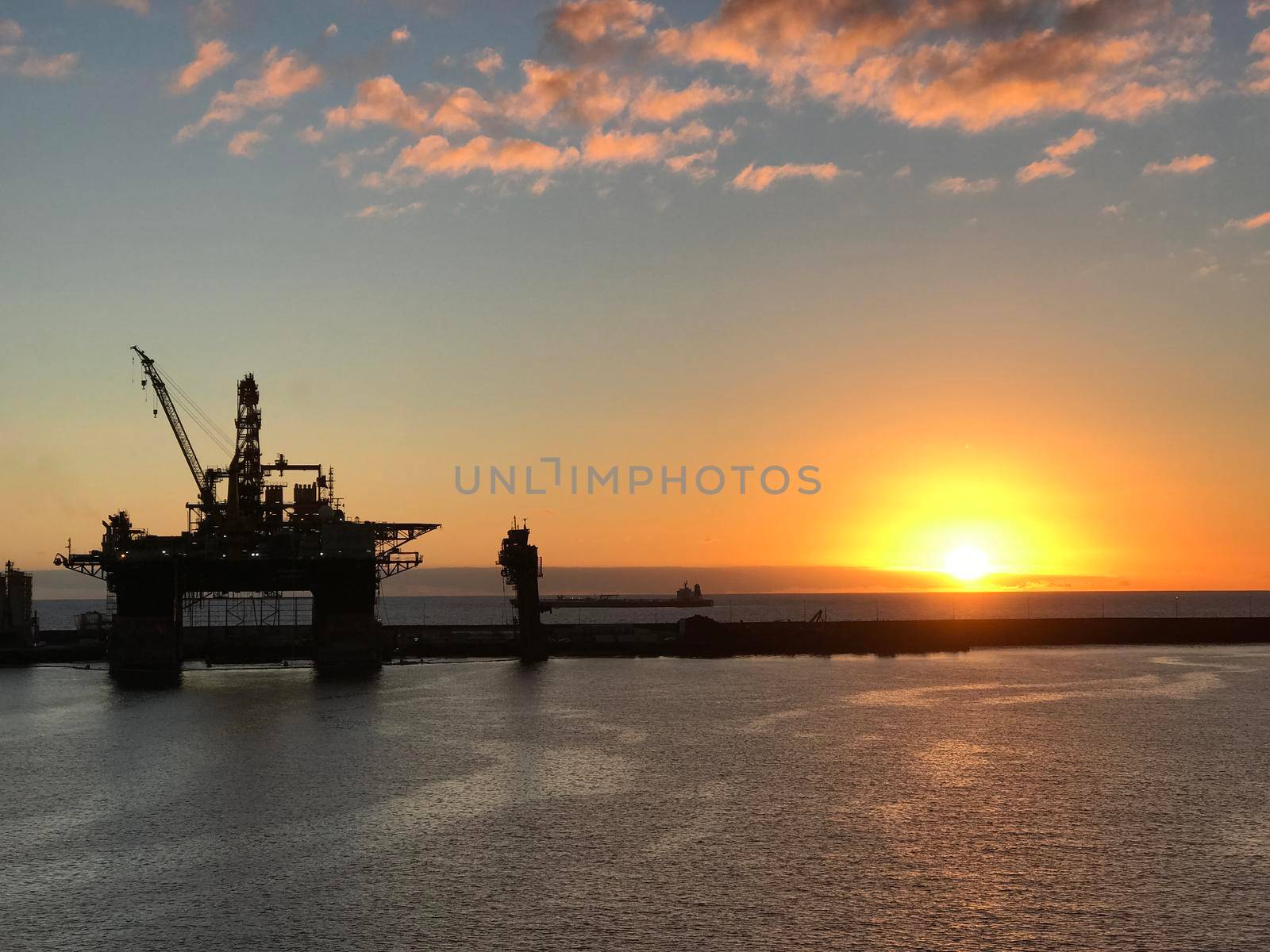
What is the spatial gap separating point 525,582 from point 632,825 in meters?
89.5

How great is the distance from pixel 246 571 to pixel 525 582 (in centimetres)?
3277

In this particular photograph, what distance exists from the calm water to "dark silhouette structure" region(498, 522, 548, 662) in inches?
1539

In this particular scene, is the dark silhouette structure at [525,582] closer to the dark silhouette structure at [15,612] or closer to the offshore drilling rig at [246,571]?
the offshore drilling rig at [246,571]

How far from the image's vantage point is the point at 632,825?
5247cm

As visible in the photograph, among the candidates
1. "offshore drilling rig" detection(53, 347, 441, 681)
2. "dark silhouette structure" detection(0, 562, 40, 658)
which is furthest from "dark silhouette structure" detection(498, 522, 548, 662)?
"dark silhouette structure" detection(0, 562, 40, 658)

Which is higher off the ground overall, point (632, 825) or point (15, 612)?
point (15, 612)

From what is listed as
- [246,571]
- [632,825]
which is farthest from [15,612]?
[632,825]

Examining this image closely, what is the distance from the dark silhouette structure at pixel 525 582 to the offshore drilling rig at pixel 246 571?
12080mm

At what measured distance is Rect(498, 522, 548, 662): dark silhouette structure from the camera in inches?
5507

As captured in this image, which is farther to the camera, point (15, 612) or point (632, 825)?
point (15, 612)

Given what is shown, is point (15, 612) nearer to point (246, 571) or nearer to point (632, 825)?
point (246, 571)

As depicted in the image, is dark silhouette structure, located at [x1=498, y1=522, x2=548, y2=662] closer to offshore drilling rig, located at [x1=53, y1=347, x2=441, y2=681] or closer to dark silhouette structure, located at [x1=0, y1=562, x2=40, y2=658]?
offshore drilling rig, located at [x1=53, y1=347, x2=441, y2=681]

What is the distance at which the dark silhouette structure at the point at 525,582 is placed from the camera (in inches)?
5507

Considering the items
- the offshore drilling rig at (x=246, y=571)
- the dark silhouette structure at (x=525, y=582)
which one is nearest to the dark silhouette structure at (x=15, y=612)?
the offshore drilling rig at (x=246, y=571)
